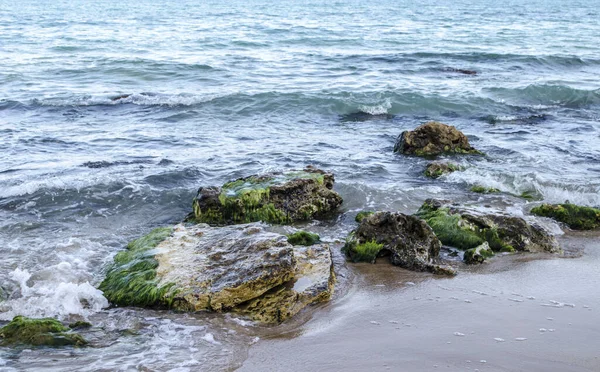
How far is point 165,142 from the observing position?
15531mm

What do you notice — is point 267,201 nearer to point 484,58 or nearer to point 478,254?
point 478,254

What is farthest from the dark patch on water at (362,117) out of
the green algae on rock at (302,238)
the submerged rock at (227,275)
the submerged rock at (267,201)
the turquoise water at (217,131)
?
the submerged rock at (227,275)

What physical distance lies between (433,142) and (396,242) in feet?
20.8

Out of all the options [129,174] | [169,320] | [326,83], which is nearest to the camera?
[169,320]

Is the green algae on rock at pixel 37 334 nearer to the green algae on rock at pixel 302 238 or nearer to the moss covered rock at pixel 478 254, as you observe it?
the green algae on rock at pixel 302 238

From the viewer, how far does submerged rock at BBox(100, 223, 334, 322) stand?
23.5 ft

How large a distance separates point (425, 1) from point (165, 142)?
231 feet

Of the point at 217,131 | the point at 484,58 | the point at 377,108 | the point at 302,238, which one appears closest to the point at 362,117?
the point at 377,108

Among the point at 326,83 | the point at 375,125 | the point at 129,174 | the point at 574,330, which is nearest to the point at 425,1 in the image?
the point at 326,83

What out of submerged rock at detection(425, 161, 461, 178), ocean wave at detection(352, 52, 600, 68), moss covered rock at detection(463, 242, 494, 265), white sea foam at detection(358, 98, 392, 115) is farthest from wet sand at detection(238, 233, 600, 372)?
ocean wave at detection(352, 52, 600, 68)

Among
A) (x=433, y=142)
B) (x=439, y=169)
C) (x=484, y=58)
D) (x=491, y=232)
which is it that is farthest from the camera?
(x=484, y=58)

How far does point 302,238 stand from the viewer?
9117 mm

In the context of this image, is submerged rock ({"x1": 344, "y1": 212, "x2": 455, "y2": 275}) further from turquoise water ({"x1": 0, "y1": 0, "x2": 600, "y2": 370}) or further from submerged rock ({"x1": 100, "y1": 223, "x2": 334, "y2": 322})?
turquoise water ({"x1": 0, "y1": 0, "x2": 600, "y2": 370})

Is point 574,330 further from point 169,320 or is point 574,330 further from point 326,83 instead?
point 326,83
